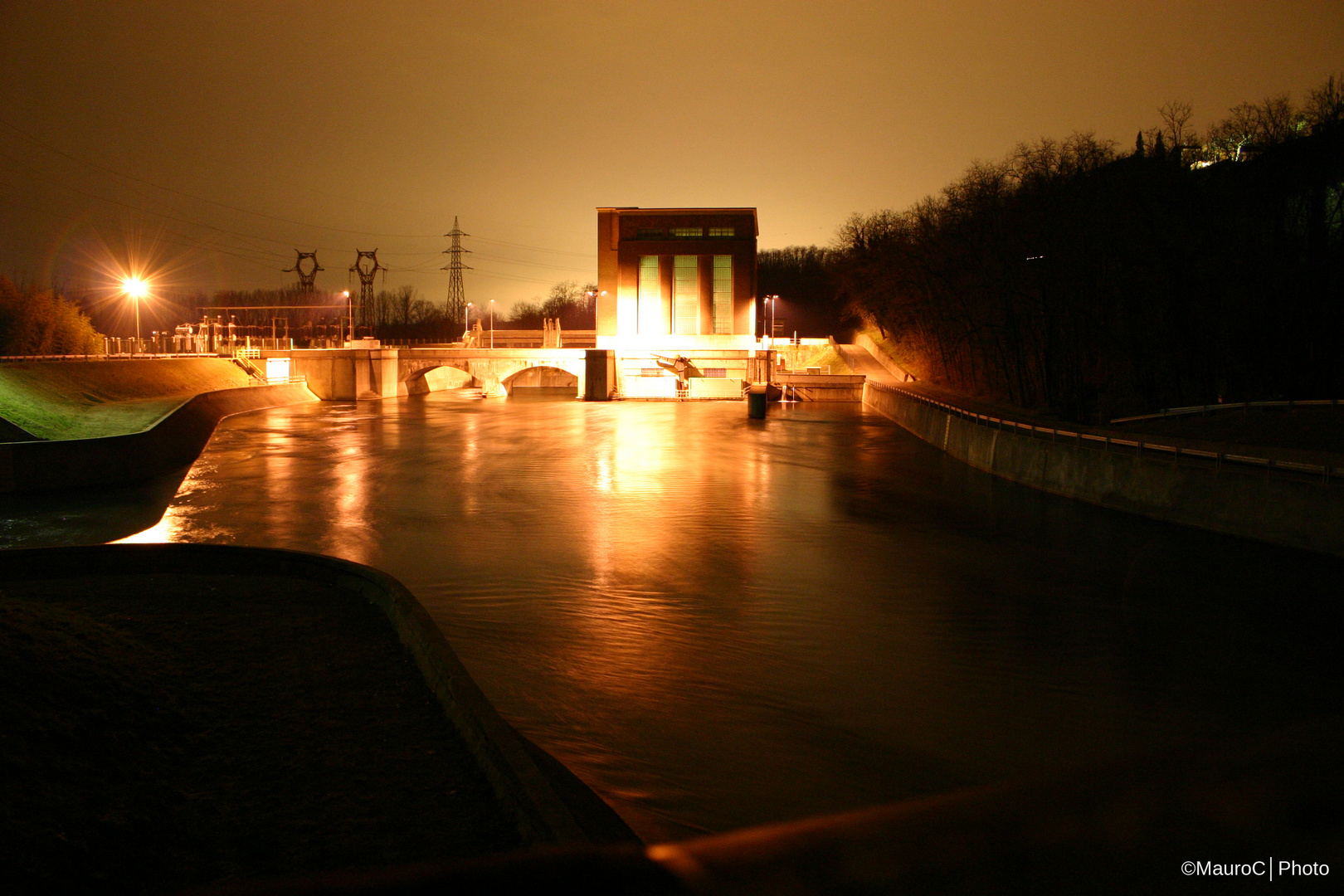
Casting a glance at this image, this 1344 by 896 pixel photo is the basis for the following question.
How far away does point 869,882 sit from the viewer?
1.99 m

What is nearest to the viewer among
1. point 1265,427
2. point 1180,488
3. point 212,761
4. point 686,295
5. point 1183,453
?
point 212,761

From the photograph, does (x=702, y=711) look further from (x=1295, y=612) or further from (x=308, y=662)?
(x=1295, y=612)

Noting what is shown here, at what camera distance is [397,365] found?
90.1 m

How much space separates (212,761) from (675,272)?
9175cm

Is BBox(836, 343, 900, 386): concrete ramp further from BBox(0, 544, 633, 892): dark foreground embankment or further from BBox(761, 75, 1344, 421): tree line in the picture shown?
BBox(0, 544, 633, 892): dark foreground embankment

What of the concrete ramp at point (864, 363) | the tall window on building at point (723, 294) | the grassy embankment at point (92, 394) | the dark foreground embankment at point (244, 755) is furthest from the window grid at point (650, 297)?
the dark foreground embankment at point (244, 755)

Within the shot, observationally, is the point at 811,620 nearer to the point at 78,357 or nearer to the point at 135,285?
the point at 78,357

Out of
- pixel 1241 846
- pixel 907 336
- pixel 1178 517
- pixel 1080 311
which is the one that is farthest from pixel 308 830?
pixel 907 336

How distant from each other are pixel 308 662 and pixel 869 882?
922 cm

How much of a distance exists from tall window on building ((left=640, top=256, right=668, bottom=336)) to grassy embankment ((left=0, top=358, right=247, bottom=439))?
42.9 meters

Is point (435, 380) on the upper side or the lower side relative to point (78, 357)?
lower

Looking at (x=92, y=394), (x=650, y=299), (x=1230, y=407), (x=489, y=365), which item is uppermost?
(x=650, y=299)

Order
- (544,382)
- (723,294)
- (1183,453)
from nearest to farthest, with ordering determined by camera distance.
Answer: (1183,453)
(723,294)
(544,382)

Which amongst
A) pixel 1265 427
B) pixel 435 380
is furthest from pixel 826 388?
pixel 1265 427
